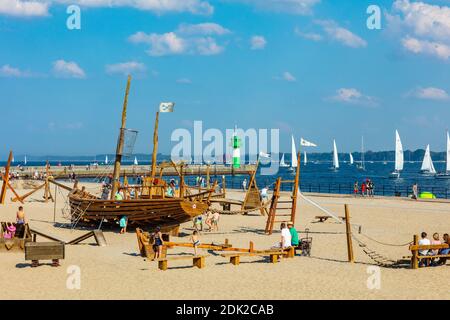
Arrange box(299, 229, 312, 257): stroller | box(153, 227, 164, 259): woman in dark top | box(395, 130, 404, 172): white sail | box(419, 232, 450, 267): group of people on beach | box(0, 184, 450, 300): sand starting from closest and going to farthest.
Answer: box(0, 184, 450, 300): sand, box(419, 232, 450, 267): group of people on beach, box(153, 227, 164, 259): woman in dark top, box(299, 229, 312, 257): stroller, box(395, 130, 404, 172): white sail

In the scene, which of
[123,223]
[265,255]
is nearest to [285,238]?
[265,255]

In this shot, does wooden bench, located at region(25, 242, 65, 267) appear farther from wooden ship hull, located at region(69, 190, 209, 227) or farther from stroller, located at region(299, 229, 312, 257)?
wooden ship hull, located at region(69, 190, 209, 227)

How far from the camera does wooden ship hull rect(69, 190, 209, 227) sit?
25844 millimetres

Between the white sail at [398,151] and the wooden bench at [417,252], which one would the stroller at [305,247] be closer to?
the wooden bench at [417,252]

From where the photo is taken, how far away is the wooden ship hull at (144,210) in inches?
1017

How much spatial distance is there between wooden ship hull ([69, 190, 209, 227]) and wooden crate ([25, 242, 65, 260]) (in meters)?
8.35

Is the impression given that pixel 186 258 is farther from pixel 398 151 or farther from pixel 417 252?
pixel 398 151

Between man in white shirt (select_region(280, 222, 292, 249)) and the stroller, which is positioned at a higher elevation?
man in white shirt (select_region(280, 222, 292, 249))

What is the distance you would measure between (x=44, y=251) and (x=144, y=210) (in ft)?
29.6

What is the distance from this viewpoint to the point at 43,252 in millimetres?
17578

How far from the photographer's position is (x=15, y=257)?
1950 cm

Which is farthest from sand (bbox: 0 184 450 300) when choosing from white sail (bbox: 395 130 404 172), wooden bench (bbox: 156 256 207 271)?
white sail (bbox: 395 130 404 172)

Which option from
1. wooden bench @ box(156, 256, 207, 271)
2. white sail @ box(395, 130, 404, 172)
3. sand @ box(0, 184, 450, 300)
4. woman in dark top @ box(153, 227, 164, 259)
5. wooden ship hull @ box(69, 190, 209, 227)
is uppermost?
white sail @ box(395, 130, 404, 172)
